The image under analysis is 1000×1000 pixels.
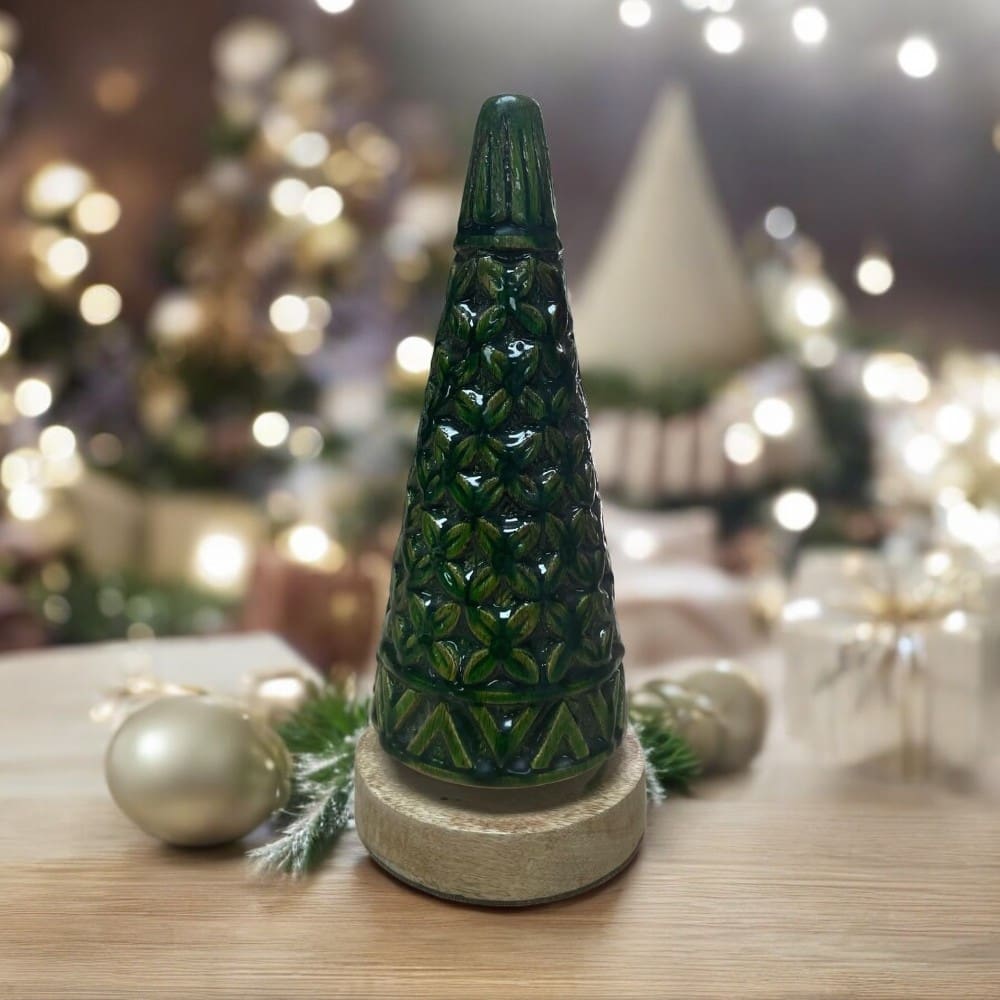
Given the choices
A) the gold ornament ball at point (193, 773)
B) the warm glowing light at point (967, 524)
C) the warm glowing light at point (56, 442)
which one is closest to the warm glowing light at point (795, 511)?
the warm glowing light at point (967, 524)

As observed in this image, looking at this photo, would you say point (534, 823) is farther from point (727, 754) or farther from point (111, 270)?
point (111, 270)

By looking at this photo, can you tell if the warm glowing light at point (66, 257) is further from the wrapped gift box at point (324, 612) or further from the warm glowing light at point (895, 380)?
the warm glowing light at point (895, 380)

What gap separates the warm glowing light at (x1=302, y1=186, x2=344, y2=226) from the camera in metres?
1.92

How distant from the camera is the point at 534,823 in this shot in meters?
0.49

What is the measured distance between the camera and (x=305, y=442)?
1922 mm

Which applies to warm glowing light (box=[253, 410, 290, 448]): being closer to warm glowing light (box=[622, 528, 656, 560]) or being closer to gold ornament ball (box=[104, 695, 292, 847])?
warm glowing light (box=[622, 528, 656, 560])

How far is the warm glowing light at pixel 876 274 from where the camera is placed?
76.2 inches

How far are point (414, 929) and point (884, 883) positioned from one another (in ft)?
0.74

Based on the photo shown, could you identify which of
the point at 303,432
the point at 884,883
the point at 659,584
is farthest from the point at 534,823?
the point at 303,432

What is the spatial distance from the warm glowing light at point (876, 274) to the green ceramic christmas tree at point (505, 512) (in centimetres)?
159

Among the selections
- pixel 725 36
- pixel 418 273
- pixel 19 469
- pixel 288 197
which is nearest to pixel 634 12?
pixel 725 36

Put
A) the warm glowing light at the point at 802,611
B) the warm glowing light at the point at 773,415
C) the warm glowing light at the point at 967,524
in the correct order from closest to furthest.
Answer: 1. the warm glowing light at the point at 802,611
2. the warm glowing light at the point at 967,524
3. the warm glowing light at the point at 773,415

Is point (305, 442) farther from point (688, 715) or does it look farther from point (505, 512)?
point (505, 512)

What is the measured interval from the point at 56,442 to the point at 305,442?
459 mm
